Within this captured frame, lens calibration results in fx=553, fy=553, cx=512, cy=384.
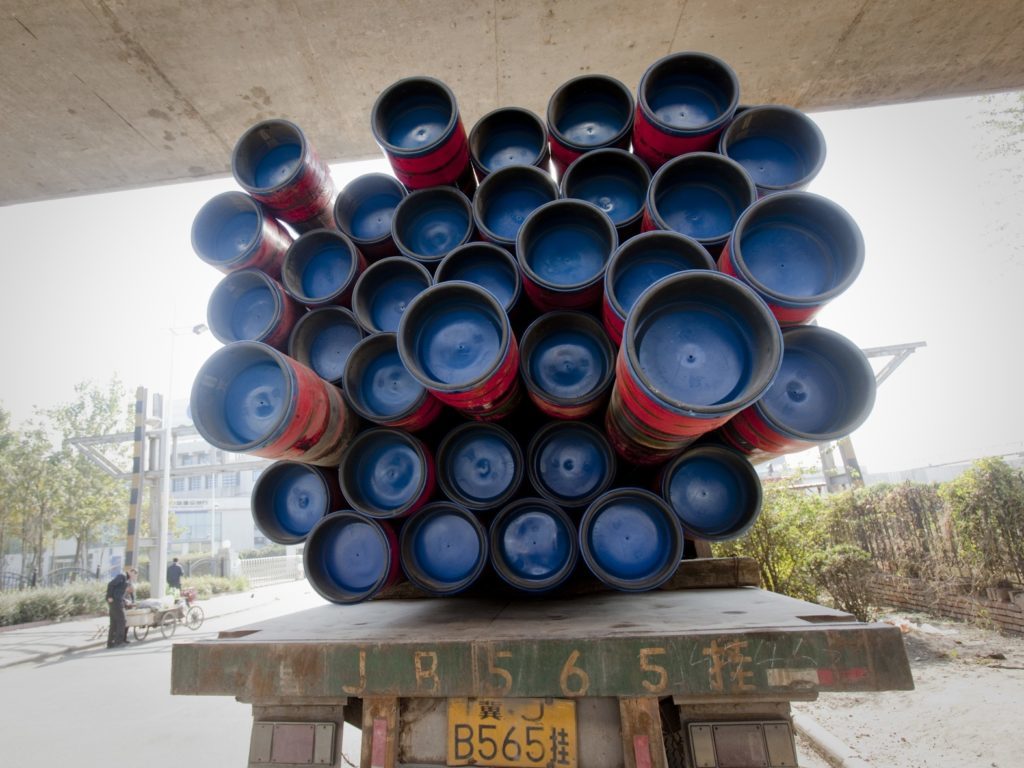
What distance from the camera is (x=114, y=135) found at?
14.0ft

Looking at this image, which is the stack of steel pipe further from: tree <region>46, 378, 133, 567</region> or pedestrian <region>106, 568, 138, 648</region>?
tree <region>46, 378, 133, 567</region>

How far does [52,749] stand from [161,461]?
10001mm

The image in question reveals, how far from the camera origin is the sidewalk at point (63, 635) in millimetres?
9984

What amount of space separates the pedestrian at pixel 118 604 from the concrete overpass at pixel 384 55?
8.13 m

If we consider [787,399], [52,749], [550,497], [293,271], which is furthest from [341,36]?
[52,749]

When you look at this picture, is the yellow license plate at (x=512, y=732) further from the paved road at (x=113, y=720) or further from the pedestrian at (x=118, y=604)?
the pedestrian at (x=118, y=604)

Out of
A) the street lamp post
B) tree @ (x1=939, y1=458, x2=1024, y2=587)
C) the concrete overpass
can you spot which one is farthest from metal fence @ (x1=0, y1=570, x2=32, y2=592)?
tree @ (x1=939, y1=458, x2=1024, y2=587)

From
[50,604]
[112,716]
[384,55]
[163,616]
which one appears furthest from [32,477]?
[384,55]

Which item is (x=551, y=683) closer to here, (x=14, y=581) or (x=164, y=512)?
(x=164, y=512)

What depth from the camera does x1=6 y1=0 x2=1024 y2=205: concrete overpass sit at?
346 centimetres

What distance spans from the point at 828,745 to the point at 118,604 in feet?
36.8

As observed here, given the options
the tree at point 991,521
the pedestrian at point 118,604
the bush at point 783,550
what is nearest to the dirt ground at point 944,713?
the tree at point 991,521

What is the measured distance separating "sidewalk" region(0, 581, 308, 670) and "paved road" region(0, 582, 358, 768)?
1.09 metres

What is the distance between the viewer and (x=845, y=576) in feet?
21.1
